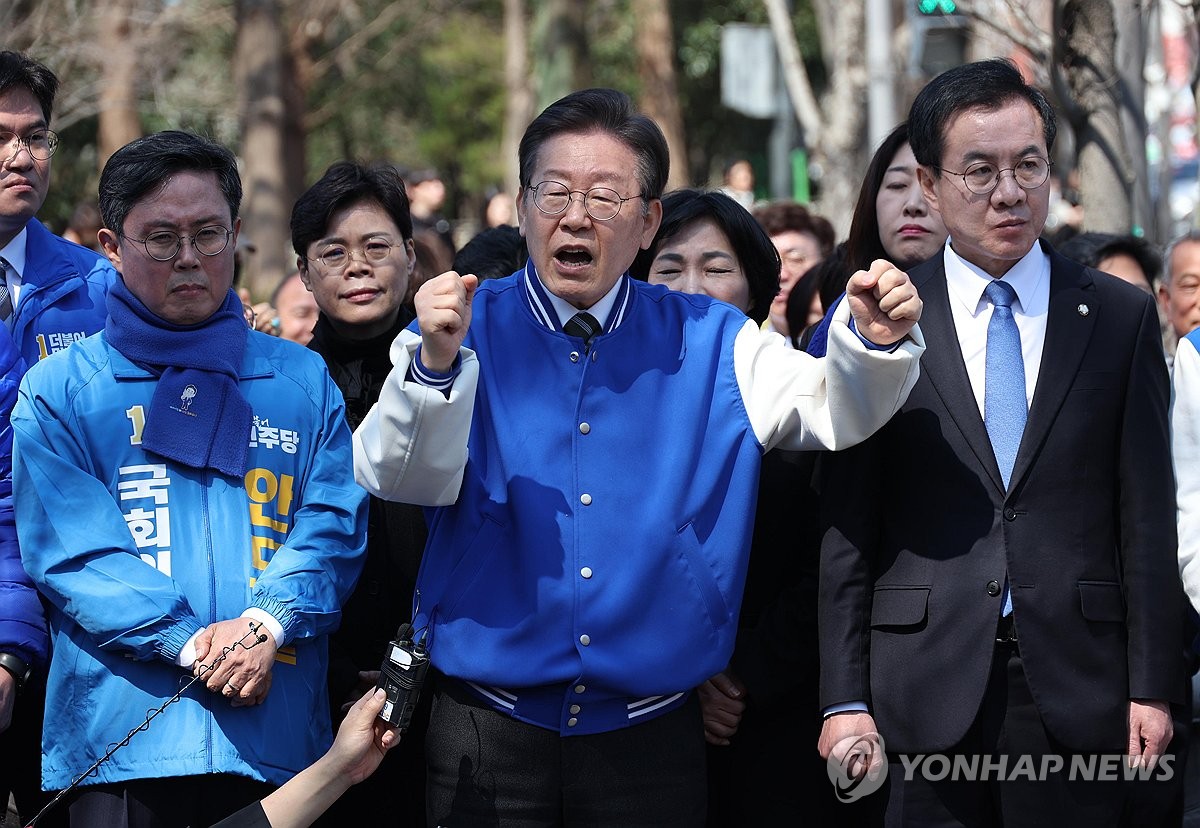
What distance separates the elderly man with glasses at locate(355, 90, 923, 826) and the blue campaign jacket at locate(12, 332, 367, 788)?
1.25ft

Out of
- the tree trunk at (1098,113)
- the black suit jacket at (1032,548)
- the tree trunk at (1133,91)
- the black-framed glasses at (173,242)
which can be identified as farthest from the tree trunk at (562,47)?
the black suit jacket at (1032,548)

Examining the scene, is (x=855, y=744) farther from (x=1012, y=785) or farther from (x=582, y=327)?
(x=582, y=327)

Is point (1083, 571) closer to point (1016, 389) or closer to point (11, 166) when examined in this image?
point (1016, 389)

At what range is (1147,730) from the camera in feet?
11.6

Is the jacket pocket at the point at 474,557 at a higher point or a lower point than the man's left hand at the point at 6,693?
higher

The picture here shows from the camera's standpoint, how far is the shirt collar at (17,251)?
4.52 metres

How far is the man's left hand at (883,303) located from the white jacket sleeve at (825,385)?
0.12 ft

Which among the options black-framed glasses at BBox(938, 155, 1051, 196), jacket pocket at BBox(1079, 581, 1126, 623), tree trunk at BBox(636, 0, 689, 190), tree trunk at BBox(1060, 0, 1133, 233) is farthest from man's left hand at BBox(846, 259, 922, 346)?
tree trunk at BBox(636, 0, 689, 190)

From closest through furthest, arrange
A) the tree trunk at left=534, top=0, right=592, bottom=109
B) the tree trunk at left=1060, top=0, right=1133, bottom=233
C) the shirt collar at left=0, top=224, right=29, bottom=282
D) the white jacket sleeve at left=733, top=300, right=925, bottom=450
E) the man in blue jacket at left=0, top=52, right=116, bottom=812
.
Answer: the white jacket sleeve at left=733, top=300, right=925, bottom=450, the man in blue jacket at left=0, top=52, right=116, bottom=812, the shirt collar at left=0, top=224, right=29, bottom=282, the tree trunk at left=1060, top=0, right=1133, bottom=233, the tree trunk at left=534, top=0, right=592, bottom=109

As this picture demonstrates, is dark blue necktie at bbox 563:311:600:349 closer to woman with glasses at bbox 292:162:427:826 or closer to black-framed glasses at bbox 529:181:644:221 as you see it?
black-framed glasses at bbox 529:181:644:221

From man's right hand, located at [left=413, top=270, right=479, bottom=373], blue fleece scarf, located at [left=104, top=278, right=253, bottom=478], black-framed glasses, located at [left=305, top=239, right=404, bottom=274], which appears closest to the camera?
man's right hand, located at [left=413, top=270, right=479, bottom=373]

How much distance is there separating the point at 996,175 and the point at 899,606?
106 cm

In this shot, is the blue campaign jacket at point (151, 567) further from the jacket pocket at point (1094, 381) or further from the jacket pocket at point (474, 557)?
the jacket pocket at point (1094, 381)

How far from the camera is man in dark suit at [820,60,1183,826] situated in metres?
3.55
